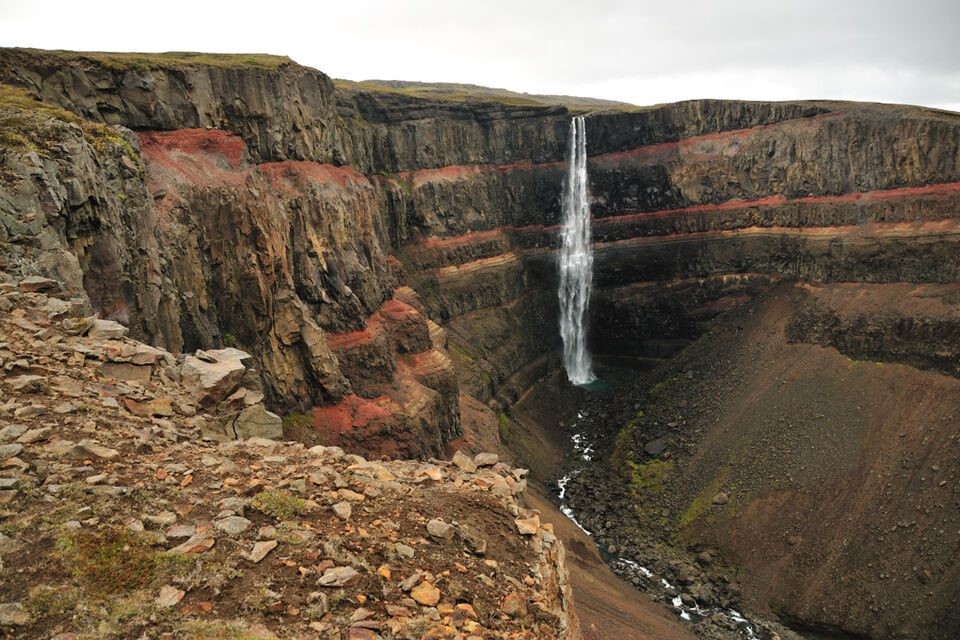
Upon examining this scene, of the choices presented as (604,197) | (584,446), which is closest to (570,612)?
(584,446)

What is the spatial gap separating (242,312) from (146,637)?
23965mm

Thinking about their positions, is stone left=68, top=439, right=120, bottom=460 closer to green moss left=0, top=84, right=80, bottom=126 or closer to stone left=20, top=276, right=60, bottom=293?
stone left=20, top=276, right=60, bottom=293

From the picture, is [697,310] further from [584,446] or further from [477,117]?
[477,117]

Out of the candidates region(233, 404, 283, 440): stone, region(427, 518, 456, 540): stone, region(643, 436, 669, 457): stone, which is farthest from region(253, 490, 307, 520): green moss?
region(643, 436, 669, 457): stone

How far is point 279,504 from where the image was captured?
386 inches

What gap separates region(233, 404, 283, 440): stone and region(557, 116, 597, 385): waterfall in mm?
51181

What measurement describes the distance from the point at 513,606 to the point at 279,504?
3950mm

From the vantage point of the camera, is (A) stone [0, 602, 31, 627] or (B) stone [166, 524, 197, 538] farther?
(B) stone [166, 524, 197, 538]

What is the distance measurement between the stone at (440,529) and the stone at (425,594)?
1221 millimetres

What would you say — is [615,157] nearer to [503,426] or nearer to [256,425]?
[503,426]

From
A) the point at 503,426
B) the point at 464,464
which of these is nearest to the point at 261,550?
the point at 464,464

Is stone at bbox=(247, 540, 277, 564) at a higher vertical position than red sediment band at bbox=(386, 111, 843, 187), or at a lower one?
lower

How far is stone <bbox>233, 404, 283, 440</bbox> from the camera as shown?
13680 mm

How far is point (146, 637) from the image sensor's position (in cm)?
717
